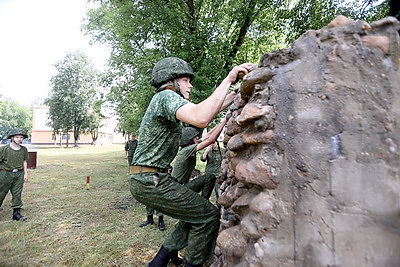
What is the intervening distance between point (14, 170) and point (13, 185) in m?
0.35

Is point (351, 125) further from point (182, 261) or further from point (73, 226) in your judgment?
point (73, 226)

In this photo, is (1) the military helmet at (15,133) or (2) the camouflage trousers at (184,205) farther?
(1) the military helmet at (15,133)

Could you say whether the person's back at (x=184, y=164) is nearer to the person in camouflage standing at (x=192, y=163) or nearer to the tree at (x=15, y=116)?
the person in camouflage standing at (x=192, y=163)

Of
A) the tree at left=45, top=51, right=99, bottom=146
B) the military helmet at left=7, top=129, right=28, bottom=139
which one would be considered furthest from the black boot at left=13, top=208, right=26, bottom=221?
the tree at left=45, top=51, right=99, bottom=146

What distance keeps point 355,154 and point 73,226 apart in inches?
216

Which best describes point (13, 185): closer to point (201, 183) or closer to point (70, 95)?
point (201, 183)

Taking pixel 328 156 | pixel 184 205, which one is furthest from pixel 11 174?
pixel 328 156

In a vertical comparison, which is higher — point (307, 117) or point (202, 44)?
point (202, 44)

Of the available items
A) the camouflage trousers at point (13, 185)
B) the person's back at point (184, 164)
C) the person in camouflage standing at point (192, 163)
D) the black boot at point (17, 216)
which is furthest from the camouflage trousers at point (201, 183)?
the camouflage trousers at point (13, 185)

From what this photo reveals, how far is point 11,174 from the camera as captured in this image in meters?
5.97

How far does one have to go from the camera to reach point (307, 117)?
1.58 metres

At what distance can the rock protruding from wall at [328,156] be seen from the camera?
1.36 m

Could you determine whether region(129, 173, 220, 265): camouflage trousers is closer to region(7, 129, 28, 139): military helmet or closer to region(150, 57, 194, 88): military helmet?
region(150, 57, 194, 88): military helmet

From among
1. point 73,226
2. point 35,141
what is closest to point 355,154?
point 73,226
